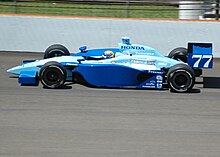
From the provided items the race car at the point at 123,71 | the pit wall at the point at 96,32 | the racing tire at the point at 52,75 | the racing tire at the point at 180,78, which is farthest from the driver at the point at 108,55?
the pit wall at the point at 96,32

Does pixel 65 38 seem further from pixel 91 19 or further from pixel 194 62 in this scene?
pixel 194 62

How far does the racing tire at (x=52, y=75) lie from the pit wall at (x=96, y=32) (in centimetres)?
494

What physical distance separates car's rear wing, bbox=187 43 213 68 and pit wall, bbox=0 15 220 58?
4.41 m

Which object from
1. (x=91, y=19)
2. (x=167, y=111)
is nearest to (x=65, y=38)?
(x=91, y=19)

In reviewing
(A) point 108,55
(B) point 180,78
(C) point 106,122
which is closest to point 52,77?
(A) point 108,55

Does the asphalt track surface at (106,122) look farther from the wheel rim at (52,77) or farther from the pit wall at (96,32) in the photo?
the pit wall at (96,32)

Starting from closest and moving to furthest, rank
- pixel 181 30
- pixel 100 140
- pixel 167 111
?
1. pixel 100 140
2. pixel 167 111
3. pixel 181 30

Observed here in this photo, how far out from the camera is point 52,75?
10.5m

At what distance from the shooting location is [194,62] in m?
10.8

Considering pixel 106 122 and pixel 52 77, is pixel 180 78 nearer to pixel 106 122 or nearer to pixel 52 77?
pixel 52 77

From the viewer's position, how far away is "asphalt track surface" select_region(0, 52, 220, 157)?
6.88m

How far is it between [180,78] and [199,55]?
2.07 ft

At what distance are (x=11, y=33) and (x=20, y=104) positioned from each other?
6483 mm

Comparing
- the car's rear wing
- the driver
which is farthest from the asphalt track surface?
the driver
